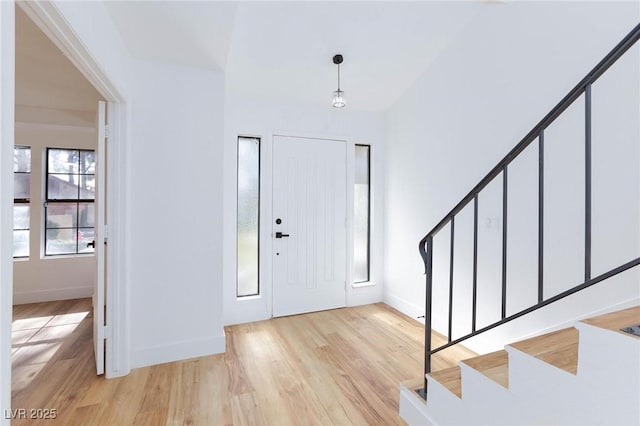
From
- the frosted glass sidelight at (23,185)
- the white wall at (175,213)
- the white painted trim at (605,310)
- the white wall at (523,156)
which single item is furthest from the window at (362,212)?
the frosted glass sidelight at (23,185)

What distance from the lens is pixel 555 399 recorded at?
108 centimetres

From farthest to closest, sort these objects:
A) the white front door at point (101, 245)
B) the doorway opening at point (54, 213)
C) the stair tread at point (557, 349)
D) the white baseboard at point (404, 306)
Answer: the white baseboard at point (404, 306), the doorway opening at point (54, 213), the white front door at point (101, 245), the stair tread at point (557, 349)

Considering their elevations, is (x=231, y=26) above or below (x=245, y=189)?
above

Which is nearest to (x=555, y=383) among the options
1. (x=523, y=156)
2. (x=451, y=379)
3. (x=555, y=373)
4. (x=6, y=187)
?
(x=555, y=373)

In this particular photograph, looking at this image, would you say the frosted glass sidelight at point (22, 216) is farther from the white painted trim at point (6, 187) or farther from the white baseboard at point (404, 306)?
the white baseboard at point (404, 306)

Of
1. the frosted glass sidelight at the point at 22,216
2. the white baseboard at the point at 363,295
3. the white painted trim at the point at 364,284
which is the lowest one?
the white baseboard at the point at 363,295

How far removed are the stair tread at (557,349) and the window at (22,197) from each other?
518 centimetres

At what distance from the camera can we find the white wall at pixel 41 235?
3.73m

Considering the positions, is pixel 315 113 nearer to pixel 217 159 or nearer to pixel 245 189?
pixel 245 189

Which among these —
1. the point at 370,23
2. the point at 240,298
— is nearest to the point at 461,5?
the point at 370,23

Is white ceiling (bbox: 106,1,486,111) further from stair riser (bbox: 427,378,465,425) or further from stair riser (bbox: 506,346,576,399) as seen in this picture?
stair riser (bbox: 427,378,465,425)

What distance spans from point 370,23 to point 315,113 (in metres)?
1.18

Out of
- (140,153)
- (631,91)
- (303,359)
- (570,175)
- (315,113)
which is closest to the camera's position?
(631,91)

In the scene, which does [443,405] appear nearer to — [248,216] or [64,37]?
[248,216]
